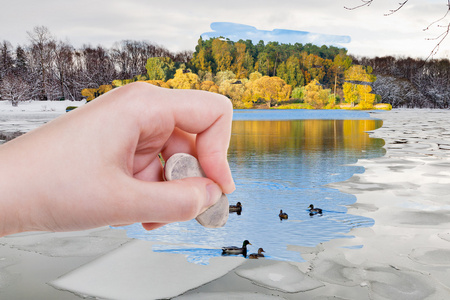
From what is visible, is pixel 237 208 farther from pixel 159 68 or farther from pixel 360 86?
pixel 360 86

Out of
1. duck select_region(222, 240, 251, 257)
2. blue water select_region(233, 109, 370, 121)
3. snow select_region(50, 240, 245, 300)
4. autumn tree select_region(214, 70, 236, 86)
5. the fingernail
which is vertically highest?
autumn tree select_region(214, 70, 236, 86)

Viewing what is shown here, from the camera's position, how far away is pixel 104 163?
2.75 ft

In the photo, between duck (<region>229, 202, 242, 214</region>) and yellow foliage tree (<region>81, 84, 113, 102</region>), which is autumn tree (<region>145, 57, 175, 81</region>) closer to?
yellow foliage tree (<region>81, 84, 113, 102</region>)

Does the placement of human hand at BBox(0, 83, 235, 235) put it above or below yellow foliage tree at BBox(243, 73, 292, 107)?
below

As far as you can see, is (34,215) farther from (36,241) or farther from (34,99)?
(34,99)

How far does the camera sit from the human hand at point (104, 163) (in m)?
0.81

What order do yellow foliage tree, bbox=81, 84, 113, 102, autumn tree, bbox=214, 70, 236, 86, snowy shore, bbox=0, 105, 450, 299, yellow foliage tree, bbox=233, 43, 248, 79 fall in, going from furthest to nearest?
yellow foliage tree, bbox=233, 43, 248, 79 < autumn tree, bbox=214, 70, 236, 86 < yellow foliage tree, bbox=81, 84, 113, 102 < snowy shore, bbox=0, 105, 450, 299

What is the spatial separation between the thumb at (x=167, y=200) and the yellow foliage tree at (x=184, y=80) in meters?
24.4

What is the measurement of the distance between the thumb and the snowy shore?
164cm

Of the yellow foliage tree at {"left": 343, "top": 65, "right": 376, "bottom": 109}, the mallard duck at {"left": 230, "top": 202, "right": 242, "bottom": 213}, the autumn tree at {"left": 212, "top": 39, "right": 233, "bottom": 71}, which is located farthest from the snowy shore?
the yellow foliage tree at {"left": 343, "top": 65, "right": 376, "bottom": 109}

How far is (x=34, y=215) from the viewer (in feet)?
2.76

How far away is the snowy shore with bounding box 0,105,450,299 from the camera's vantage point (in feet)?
8.15

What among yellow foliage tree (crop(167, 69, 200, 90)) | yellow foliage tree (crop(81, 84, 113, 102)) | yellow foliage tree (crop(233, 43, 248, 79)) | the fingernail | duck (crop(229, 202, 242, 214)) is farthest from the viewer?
yellow foliage tree (crop(233, 43, 248, 79))

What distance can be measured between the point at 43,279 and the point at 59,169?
7.11 ft
